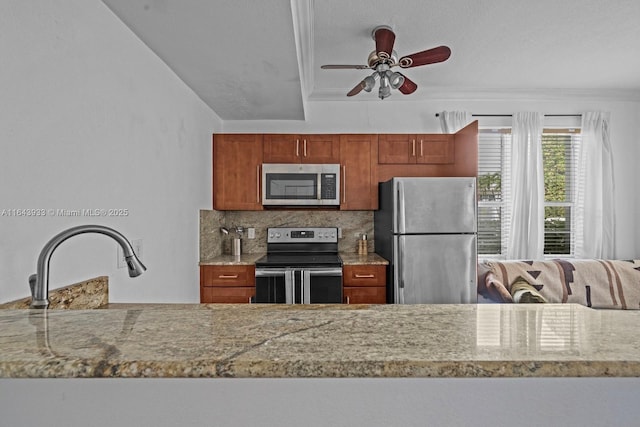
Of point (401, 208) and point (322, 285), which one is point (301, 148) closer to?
point (401, 208)

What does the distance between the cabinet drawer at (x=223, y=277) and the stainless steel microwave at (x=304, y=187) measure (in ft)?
2.21

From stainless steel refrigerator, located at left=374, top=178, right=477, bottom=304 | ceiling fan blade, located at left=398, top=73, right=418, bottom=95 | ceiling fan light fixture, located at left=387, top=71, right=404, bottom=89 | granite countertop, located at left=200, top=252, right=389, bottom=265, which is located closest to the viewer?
ceiling fan light fixture, located at left=387, top=71, right=404, bottom=89

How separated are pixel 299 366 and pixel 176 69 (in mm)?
2257

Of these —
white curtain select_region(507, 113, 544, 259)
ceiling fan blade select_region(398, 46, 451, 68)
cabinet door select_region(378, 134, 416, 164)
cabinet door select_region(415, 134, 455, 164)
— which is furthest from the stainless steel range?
white curtain select_region(507, 113, 544, 259)

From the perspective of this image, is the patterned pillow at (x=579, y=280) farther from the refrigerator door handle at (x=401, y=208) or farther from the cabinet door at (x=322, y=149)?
the cabinet door at (x=322, y=149)

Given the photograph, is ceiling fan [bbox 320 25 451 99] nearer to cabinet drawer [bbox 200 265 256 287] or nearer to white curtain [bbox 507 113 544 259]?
cabinet drawer [bbox 200 265 256 287]

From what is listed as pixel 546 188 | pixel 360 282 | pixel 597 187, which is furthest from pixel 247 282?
pixel 597 187

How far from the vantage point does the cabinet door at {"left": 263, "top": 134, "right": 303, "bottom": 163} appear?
3.36 meters

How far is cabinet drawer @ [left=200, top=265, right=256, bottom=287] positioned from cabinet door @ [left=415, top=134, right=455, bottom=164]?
1.84 m

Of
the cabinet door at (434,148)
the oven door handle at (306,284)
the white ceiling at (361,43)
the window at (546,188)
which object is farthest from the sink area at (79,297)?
the window at (546,188)

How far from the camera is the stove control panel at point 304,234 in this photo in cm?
357

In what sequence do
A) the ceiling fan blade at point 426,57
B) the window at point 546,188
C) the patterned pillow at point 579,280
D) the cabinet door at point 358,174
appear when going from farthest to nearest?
the window at point 546,188 → the cabinet door at point 358,174 → the patterned pillow at point 579,280 → the ceiling fan blade at point 426,57

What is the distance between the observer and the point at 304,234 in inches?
141

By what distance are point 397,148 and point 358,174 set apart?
439 millimetres
